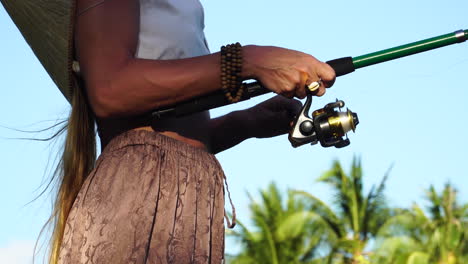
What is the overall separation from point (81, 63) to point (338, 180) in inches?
1052

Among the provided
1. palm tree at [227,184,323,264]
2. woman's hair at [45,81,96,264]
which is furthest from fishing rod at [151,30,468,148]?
palm tree at [227,184,323,264]

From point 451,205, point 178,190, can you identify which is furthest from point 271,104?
point 451,205

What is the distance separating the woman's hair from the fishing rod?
1.39ft

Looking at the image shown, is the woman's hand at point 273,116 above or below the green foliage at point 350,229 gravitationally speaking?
below

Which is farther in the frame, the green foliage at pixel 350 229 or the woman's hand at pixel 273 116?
the green foliage at pixel 350 229

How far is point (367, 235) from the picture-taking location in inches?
1181

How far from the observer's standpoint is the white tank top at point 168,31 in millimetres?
2750

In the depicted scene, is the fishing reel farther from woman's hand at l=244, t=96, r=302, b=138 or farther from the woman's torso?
woman's hand at l=244, t=96, r=302, b=138

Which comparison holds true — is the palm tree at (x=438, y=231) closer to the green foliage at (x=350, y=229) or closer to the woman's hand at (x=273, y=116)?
the green foliage at (x=350, y=229)

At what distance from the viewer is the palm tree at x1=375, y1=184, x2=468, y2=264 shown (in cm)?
3020

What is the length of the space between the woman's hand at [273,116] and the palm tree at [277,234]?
24501mm

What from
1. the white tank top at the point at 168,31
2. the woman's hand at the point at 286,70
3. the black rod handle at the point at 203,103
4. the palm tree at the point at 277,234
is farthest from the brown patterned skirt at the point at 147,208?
the palm tree at the point at 277,234

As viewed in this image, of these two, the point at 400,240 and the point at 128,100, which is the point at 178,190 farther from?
the point at 400,240

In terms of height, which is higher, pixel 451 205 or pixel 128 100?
pixel 451 205
